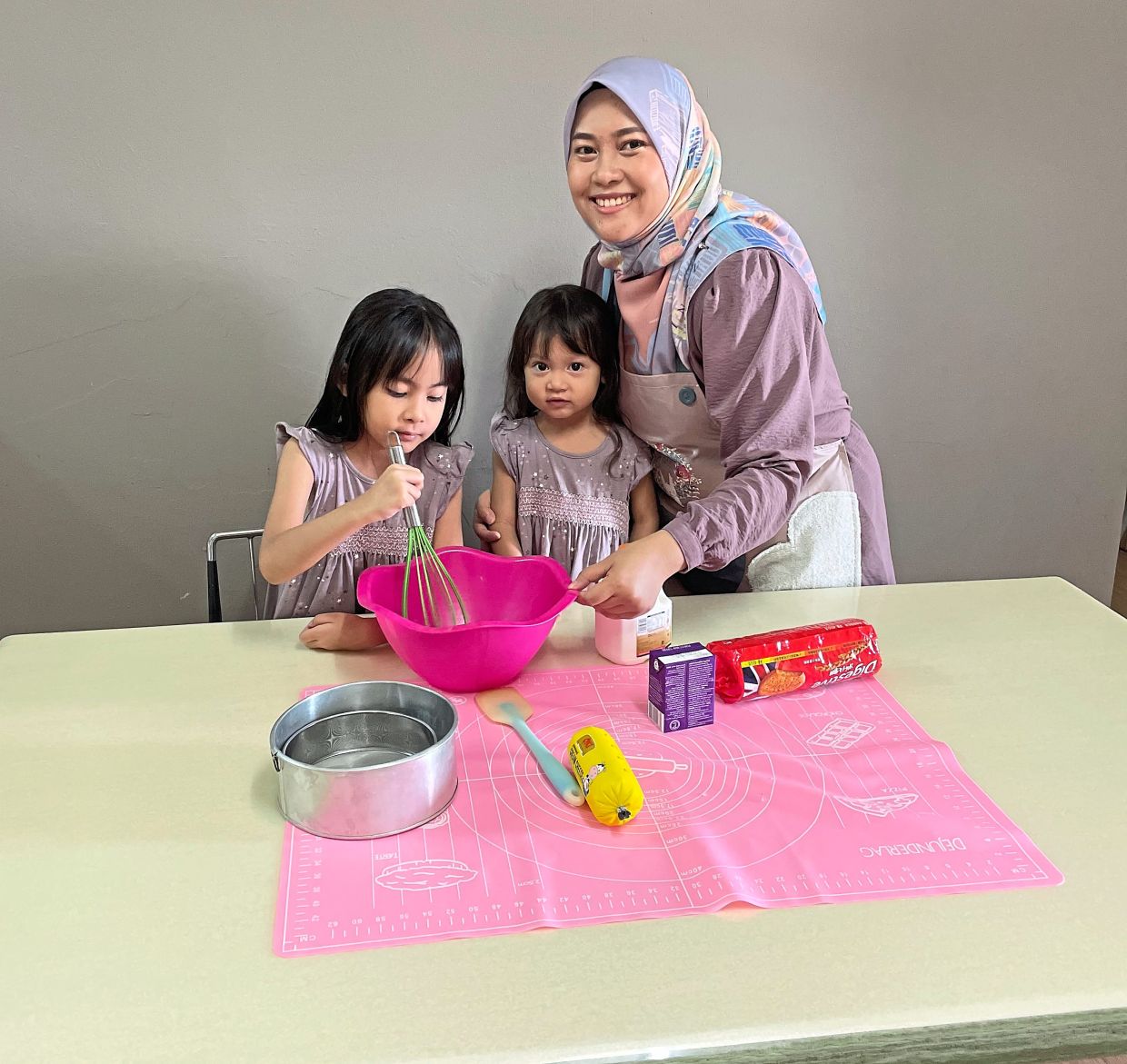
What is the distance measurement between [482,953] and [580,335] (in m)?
1.00

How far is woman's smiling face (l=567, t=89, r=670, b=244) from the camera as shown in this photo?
4.41ft

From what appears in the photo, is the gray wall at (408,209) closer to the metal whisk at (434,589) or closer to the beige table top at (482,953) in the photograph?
the metal whisk at (434,589)

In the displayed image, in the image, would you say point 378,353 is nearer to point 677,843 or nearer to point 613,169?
point 613,169

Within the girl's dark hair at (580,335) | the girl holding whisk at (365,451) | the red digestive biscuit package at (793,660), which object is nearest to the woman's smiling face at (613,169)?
the girl's dark hair at (580,335)

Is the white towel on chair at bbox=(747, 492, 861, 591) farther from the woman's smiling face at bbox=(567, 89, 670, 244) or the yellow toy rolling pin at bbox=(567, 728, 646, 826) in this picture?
the yellow toy rolling pin at bbox=(567, 728, 646, 826)

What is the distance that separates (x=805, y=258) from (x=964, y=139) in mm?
696

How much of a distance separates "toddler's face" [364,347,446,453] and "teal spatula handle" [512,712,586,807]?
0.55m

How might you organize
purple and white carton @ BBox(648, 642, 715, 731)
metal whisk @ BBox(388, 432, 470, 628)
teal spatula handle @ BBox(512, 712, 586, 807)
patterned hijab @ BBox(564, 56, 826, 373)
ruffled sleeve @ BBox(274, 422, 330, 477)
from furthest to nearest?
ruffled sleeve @ BBox(274, 422, 330, 477) < patterned hijab @ BBox(564, 56, 826, 373) < metal whisk @ BBox(388, 432, 470, 628) < purple and white carton @ BBox(648, 642, 715, 731) < teal spatula handle @ BBox(512, 712, 586, 807)

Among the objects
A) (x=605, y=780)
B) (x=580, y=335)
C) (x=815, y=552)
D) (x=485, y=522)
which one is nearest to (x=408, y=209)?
(x=580, y=335)

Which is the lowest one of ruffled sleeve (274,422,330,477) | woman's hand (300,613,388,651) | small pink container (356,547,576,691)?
woman's hand (300,613,388,651)

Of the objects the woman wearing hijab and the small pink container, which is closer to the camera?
the small pink container

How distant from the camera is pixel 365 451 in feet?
4.94

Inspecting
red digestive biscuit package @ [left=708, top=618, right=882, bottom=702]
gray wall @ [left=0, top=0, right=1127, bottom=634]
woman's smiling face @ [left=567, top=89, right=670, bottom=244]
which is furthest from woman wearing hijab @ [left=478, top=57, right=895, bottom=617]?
gray wall @ [left=0, top=0, right=1127, bottom=634]

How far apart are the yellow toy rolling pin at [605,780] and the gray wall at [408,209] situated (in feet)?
3.67
